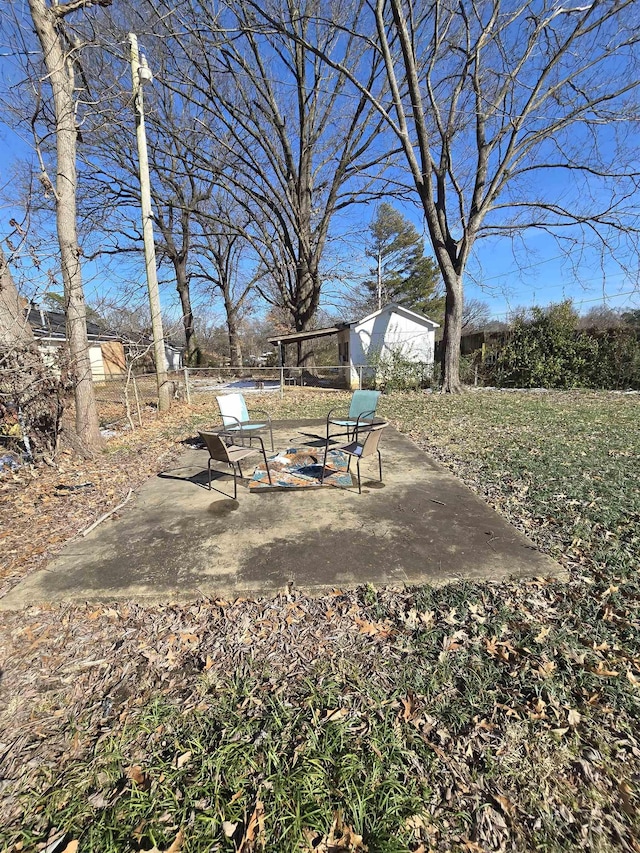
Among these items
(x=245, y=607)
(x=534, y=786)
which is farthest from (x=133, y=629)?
(x=534, y=786)

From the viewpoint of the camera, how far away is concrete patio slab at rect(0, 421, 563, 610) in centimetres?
268

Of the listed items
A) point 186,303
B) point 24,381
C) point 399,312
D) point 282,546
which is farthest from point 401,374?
point 186,303

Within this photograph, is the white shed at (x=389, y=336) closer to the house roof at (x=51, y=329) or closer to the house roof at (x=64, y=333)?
the house roof at (x=64, y=333)

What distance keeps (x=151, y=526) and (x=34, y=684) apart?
173cm

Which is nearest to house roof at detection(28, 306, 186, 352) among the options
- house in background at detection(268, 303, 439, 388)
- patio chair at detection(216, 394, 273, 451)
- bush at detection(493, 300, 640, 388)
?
patio chair at detection(216, 394, 273, 451)

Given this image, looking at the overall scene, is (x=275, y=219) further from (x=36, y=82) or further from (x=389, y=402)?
(x=36, y=82)

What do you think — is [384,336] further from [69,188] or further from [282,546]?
[282,546]

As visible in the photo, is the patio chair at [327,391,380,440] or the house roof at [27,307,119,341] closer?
the patio chair at [327,391,380,440]

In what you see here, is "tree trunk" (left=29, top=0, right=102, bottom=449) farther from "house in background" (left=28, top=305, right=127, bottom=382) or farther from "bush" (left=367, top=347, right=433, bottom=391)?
"bush" (left=367, top=347, right=433, bottom=391)

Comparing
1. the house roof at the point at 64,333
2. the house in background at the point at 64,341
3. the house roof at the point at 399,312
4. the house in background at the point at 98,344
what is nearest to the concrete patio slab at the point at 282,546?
the house in background at the point at 64,341

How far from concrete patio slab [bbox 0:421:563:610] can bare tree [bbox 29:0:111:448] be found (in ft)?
8.79

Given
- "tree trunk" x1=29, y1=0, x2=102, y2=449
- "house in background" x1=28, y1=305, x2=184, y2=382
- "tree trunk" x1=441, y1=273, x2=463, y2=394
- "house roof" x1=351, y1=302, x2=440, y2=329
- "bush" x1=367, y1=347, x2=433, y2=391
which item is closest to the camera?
"tree trunk" x1=29, y1=0, x2=102, y2=449

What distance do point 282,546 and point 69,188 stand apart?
22.6ft

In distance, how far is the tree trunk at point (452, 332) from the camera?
1256 centimetres
